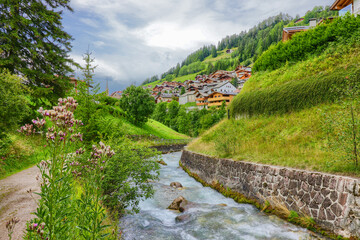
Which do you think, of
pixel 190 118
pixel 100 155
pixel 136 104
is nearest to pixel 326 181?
pixel 100 155

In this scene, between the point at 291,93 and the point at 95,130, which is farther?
the point at 291,93

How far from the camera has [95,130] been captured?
886 centimetres

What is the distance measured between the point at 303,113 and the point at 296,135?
2.30 metres

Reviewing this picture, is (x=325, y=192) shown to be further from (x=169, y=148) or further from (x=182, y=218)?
(x=169, y=148)

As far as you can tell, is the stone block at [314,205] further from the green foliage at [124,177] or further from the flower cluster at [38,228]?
the flower cluster at [38,228]

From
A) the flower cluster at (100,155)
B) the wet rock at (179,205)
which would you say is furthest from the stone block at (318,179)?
the flower cluster at (100,155)

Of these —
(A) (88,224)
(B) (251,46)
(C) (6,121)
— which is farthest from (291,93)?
(B) (251,46)

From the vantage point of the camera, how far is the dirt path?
4.74m

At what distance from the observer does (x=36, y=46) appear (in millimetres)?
15109

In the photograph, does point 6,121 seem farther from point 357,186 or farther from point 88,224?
point 357,186

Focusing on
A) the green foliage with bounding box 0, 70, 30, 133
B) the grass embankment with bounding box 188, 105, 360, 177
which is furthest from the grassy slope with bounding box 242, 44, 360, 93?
the green foliage with bounding box 0, 70, 30, 133

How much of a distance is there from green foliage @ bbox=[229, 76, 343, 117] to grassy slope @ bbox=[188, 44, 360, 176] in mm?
470

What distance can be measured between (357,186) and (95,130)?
943 cm

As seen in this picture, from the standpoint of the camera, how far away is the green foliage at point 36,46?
1386cm
